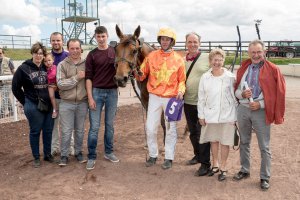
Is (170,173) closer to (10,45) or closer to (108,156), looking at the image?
(108,156)

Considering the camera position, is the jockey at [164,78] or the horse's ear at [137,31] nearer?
the jockey at [164,78]

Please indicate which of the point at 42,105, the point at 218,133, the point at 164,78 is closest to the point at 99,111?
the point at 42,105

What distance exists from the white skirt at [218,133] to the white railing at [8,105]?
5437 millimetres

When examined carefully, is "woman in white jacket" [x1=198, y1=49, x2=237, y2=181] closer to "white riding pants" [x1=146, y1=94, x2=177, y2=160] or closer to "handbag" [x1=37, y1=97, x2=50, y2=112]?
"white riding pants" [x1=146, y1=94, x2=177, y2=160]

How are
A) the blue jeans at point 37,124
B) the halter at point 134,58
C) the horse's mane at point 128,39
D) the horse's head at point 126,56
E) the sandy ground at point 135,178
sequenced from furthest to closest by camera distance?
the blue jeans at point 37,124 → the horse's mane at point 128,39 → the halter at point 134,58 → the horse's head at point 126,56 → the sandy ground at point 135,178

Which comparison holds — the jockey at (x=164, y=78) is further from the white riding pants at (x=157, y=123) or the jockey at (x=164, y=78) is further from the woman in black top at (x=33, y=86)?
the woman in black top at (x=33, y=86)

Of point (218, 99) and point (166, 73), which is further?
point (166, 73)

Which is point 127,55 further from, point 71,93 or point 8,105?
point 8,105

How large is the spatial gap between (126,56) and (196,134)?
61.9 inches

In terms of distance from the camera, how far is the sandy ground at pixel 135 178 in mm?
4035

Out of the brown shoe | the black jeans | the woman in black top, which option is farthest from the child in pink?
the brown shoe

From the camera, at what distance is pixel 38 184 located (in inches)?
173

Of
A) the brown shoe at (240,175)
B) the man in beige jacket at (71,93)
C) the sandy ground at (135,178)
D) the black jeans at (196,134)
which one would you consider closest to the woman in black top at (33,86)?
the man in beige jacket at (71,93)

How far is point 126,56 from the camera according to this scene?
445cm
